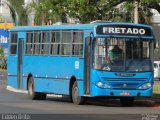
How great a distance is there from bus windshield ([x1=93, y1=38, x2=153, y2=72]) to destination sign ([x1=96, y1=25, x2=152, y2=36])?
0.71ft

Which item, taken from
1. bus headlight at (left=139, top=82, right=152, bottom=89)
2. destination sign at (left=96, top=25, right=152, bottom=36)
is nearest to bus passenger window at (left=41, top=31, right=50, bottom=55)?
destination sign at (left=96, top=25, right=152, bottom=36)

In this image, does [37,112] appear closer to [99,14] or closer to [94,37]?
[94,37]

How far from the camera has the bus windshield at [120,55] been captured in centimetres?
2227

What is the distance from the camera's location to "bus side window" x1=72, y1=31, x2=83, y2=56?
76.7ft

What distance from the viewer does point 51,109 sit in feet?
67.3

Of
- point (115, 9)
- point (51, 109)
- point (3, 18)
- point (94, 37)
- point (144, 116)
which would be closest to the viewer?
point (144, 116)

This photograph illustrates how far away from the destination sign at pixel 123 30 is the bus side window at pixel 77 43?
3.77 ft

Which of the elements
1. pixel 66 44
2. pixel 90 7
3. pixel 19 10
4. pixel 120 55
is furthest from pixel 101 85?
pixel 19 10

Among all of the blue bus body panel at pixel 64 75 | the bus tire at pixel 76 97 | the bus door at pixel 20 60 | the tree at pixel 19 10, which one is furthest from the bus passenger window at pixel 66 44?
the tree at pixel 19 10

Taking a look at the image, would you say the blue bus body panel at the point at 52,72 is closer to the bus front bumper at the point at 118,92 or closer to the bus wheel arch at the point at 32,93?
the bus wheel arch at the point at 32,93

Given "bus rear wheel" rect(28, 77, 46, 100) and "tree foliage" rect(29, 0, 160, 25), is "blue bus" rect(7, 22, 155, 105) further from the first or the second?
"bus rear wheel" rect(28, 77, 46, 100)

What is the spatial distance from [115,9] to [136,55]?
4.77m

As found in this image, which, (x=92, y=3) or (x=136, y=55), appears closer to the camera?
(x=136, y=55)

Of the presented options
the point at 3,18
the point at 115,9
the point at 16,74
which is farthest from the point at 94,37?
the point at 3,18
